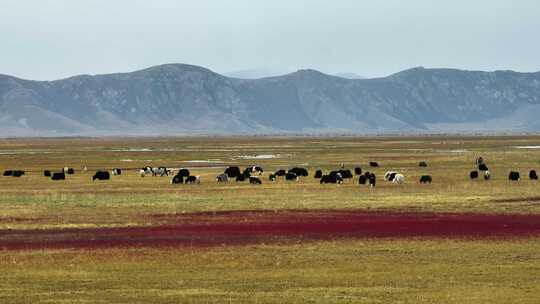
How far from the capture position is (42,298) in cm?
2230

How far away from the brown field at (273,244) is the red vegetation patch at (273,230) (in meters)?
0.08

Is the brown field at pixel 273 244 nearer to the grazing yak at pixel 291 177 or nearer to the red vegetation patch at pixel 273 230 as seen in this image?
the red vegetation patch at pixel 273 230

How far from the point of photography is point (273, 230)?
36875 millimetres

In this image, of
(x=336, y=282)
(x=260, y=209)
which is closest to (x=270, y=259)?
(x=336, y=282)

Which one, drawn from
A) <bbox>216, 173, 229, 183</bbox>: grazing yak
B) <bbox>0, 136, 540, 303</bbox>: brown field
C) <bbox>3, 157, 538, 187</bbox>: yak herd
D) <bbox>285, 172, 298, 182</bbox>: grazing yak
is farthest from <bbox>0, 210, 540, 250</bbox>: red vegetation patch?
<bbox>285, 172, 298, 182</bbox>: grazing yak

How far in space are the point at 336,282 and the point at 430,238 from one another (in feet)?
31.8

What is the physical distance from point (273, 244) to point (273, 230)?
4501 millimetres

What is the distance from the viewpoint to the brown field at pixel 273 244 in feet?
76.2

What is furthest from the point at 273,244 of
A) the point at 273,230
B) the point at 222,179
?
the point at 222,179

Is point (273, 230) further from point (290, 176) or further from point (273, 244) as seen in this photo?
point (290, 176)

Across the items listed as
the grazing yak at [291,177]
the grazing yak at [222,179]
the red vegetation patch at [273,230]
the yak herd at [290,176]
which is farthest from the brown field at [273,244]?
the grazing yak at [291,177]

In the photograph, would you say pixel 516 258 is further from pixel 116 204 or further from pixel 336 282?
pixel 116 204

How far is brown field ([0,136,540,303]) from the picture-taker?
2322cm

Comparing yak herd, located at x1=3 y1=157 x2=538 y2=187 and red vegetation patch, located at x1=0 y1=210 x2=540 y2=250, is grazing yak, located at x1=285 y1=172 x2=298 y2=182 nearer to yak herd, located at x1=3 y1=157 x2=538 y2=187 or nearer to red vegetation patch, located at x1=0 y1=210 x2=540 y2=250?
yak herd, located at x1=3 y1=157 x2=538 y2=187
